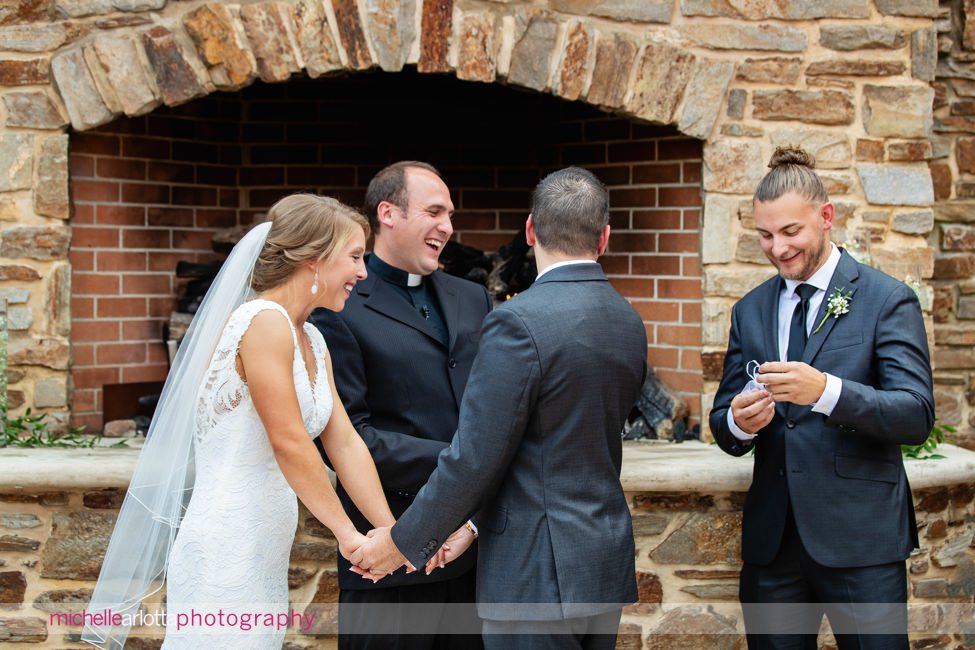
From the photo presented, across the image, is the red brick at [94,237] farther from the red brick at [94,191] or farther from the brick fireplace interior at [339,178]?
the red brick at [94,191]

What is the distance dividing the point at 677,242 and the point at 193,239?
2467 mm

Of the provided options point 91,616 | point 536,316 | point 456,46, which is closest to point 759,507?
point 536,316

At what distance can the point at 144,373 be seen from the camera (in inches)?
193

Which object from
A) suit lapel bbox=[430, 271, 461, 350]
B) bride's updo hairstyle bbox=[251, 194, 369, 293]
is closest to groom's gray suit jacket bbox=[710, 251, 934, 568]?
suit lapel bbox=[430, 271, 461, 350]

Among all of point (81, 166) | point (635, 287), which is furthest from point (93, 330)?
point (635, 287)

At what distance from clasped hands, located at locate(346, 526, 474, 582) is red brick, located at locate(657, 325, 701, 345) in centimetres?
211

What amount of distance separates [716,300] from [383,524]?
7.27 ft

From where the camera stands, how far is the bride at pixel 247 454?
100 inches

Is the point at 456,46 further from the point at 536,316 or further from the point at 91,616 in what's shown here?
the point at 91,616

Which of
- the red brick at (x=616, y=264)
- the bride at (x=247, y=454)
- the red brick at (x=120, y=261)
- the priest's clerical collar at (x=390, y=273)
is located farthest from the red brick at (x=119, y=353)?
the red brick at (x=616, y=264)

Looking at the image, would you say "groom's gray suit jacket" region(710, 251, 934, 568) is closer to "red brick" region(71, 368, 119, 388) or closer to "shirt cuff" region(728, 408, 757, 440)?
"shirt cuff" region(728, 408, 757, 440)

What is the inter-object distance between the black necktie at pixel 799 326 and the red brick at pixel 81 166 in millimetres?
3296

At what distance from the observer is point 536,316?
2402mm

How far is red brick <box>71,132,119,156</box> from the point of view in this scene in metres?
4.60
